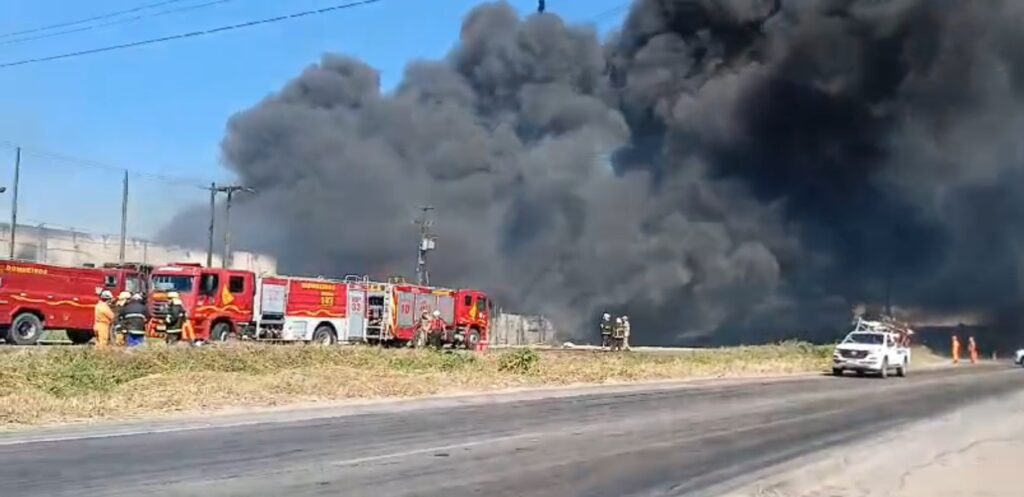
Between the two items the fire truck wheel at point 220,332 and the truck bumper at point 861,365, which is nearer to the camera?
the fire truck wheel at point 220,332

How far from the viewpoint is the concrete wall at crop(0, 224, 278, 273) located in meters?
61.9

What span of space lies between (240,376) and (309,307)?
14.3 meters

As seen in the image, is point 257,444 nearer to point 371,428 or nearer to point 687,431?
point 371,428

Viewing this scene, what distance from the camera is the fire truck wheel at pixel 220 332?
30.0 metres

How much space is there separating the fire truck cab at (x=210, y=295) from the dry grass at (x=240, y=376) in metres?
6.48

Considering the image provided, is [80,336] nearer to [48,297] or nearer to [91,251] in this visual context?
[48,297]

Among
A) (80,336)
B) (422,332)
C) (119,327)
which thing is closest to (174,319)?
(80,336)

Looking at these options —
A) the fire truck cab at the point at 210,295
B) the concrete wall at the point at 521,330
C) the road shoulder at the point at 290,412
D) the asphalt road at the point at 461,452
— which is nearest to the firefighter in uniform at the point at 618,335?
the concrete wall at the point at 521,330

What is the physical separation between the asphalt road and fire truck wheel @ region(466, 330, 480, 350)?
64.1ft

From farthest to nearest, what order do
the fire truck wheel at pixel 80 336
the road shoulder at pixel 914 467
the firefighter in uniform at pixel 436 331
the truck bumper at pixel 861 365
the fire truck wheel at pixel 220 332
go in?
1. the firefighter in uniform at pixel 436 331
2. the truck bumper at pixel 861 365
3. the fire truck wheel at pixel 220 332
4. the fire truck wheel at pixel 80 336
5. the road shoulder at pixel 914 467

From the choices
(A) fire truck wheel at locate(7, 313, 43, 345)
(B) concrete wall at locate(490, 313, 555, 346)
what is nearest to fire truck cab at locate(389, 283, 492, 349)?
(A) fire truck wheel at locate(7, 313, 43, 345)

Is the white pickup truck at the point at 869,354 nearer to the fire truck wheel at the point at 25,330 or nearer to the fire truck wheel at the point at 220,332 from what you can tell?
the fire truck wheel at the point at 220,332

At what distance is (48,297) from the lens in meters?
26.9

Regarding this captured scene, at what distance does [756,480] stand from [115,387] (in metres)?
11.0
